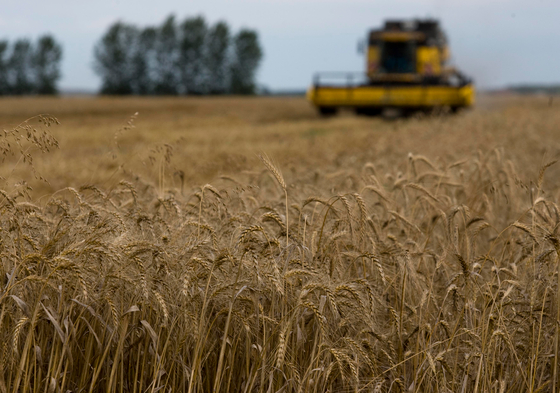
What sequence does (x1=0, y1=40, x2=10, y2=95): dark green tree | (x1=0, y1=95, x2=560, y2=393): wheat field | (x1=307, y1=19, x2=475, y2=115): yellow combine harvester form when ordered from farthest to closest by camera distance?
(x1=0, y1=40, x2=10, y2=95): dark green tree → (x1=307, y1=19, x2=475, y2=115): yellow combine harvester → (x1=0, y1=95, x2=560, y2=393): wheat field

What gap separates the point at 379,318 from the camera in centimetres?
285

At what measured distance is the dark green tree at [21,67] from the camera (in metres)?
75.9

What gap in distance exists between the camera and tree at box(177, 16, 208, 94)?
7744 cm

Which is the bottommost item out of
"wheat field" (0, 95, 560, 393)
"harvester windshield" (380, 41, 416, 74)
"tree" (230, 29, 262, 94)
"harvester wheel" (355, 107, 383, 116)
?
"wheat field" (0, 95, 560, 393)

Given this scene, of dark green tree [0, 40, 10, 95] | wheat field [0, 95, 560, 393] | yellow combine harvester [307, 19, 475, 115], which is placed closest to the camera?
wheat field [0, 95, 560, 393]

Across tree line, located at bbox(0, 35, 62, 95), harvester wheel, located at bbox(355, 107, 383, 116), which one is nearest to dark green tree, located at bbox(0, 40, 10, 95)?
tree line, located at bbox(0, 35, 62, 95)

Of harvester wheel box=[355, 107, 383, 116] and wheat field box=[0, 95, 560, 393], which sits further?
harvester wheel box=[355, 107, 383, 116]

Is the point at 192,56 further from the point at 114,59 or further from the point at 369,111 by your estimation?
the point at 369,111

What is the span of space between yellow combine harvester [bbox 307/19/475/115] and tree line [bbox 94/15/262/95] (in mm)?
54711

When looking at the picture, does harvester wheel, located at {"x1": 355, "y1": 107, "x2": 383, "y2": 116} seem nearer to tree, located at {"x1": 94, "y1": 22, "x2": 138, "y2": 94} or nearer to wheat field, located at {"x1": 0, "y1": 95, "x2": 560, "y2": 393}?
wheat field, located at {"x1": 0, "y1": 95, "x2": 560, "y2": 393}

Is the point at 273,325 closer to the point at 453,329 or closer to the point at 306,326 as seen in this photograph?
the point at 306,326

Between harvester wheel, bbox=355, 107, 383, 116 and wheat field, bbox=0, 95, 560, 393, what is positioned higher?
harvester wheel, bbox=355, 107, 383, 116

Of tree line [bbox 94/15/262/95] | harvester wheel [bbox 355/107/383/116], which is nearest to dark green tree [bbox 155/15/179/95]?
tree line [bbox 94/15/262/95]

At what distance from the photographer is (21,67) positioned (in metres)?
78.9
